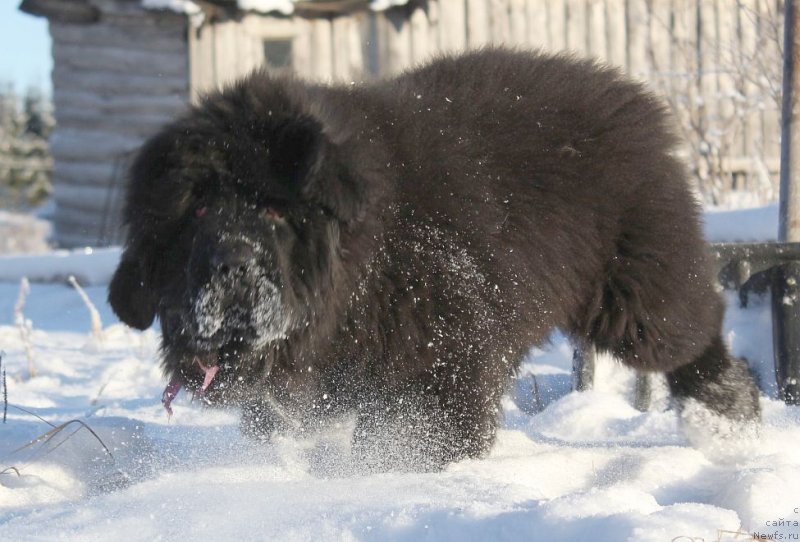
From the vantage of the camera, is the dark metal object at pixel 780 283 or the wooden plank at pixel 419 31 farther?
the wooden plank at pixel 419 31

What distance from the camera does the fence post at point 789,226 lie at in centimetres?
436

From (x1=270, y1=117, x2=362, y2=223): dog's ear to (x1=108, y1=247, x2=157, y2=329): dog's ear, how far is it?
588 millimetres

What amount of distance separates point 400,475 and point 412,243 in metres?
0.74

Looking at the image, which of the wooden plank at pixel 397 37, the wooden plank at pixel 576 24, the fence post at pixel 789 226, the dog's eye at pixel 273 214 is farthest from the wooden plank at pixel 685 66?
the dog's eye at pixel 273 214

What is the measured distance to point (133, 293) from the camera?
3.18 m

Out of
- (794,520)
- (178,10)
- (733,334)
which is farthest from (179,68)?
(794,520)

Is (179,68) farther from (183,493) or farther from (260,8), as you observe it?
(183,493)

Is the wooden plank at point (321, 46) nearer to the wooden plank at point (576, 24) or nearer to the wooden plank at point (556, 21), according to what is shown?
the wooden plank at point (556, 21)

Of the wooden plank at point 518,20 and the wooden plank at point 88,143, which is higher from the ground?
the wooden plank at point 518,20

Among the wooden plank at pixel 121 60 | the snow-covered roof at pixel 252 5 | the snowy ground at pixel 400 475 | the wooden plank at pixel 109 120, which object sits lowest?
the snowy ground at pixel 400 475

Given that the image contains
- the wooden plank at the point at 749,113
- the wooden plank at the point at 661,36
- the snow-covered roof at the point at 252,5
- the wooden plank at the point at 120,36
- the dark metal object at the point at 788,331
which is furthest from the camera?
the wooden plank at the point at 120,36

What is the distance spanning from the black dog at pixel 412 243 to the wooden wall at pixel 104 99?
869 cm

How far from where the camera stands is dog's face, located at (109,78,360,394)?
2.81 metres

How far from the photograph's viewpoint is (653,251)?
11.6ft
